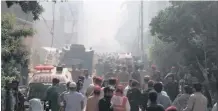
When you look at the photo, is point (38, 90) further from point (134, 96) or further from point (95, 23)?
point (95, 23)

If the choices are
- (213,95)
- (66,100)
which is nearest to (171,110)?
(66,100)

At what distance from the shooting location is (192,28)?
21.5 m

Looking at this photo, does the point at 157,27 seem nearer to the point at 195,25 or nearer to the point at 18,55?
the point at 195,25

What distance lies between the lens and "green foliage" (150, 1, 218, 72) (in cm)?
1966

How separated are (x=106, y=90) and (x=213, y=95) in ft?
31.4

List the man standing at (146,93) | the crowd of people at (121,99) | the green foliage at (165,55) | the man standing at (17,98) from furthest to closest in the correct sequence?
the green foliage at (165,55) → the man standing at (17,98) → the man standing at (146,93) → the crowd of people at (121,99)

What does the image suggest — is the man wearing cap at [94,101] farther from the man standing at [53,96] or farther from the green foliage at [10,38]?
the green foliage at [10,38]

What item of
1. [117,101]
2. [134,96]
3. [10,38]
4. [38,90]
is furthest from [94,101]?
[38,90]

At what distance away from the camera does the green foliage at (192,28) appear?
19.7m

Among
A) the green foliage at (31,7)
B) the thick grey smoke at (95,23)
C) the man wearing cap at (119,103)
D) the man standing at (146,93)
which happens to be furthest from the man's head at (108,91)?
the thick grey smoke at (95,23)

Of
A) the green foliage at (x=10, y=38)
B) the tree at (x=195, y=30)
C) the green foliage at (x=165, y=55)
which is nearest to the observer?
the green foliage at (x=10, y=38)

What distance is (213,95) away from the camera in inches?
687

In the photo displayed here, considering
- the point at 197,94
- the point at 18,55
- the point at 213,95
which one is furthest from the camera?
the point at 213,95

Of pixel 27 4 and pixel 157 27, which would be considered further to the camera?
pixel 157 27
